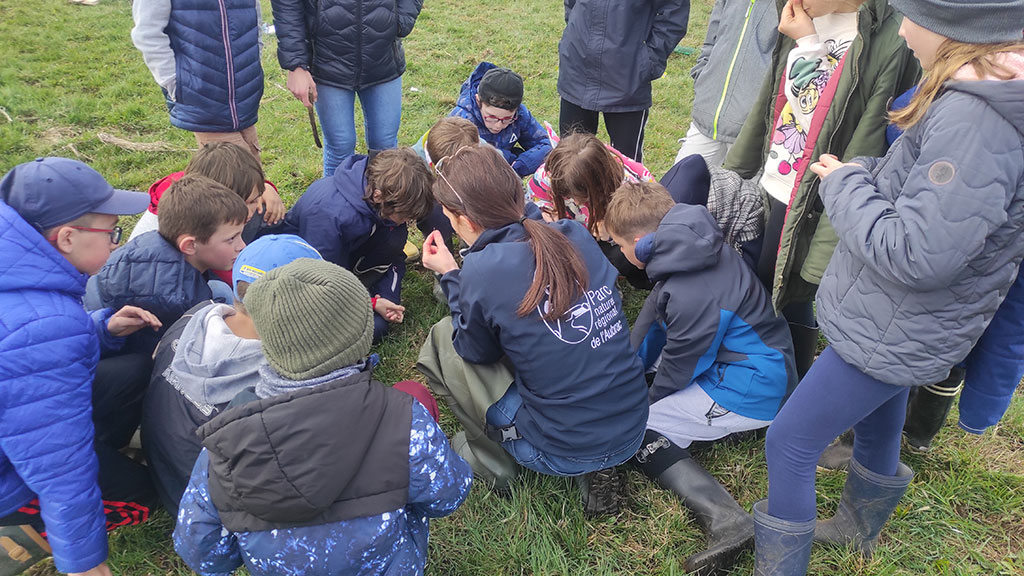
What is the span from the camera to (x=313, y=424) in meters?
1.54

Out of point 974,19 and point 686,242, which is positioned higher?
point 974,19

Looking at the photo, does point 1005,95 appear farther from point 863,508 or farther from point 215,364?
point 215,364

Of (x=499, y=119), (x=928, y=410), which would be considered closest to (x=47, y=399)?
(x=499, y=119)

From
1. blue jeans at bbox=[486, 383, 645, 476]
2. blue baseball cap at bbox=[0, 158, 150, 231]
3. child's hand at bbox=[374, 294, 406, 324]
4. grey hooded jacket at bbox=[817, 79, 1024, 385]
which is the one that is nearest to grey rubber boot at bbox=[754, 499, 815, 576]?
blue jeans at bbox=[486, 383, 645, 476]

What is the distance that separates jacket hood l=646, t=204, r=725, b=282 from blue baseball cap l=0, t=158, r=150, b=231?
1934 mm

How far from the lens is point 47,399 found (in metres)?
1.86

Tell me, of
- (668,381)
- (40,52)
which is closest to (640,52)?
(668,381)

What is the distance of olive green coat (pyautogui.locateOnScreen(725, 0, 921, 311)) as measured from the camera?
6.98 feet

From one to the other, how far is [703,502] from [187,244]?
7.18 feet

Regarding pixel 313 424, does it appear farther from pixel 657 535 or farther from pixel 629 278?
pixel 629 278

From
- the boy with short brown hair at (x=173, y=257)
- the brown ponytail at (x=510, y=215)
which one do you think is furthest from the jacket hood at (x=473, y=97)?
the boy with short brown hair at (x=173, y=257)

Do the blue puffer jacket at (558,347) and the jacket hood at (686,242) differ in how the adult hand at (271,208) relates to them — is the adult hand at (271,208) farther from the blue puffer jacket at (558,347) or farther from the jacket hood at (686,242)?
the jacket hood at (686,242)

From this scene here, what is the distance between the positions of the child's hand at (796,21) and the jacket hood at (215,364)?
214cm

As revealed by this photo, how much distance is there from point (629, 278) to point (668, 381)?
3.53ft
